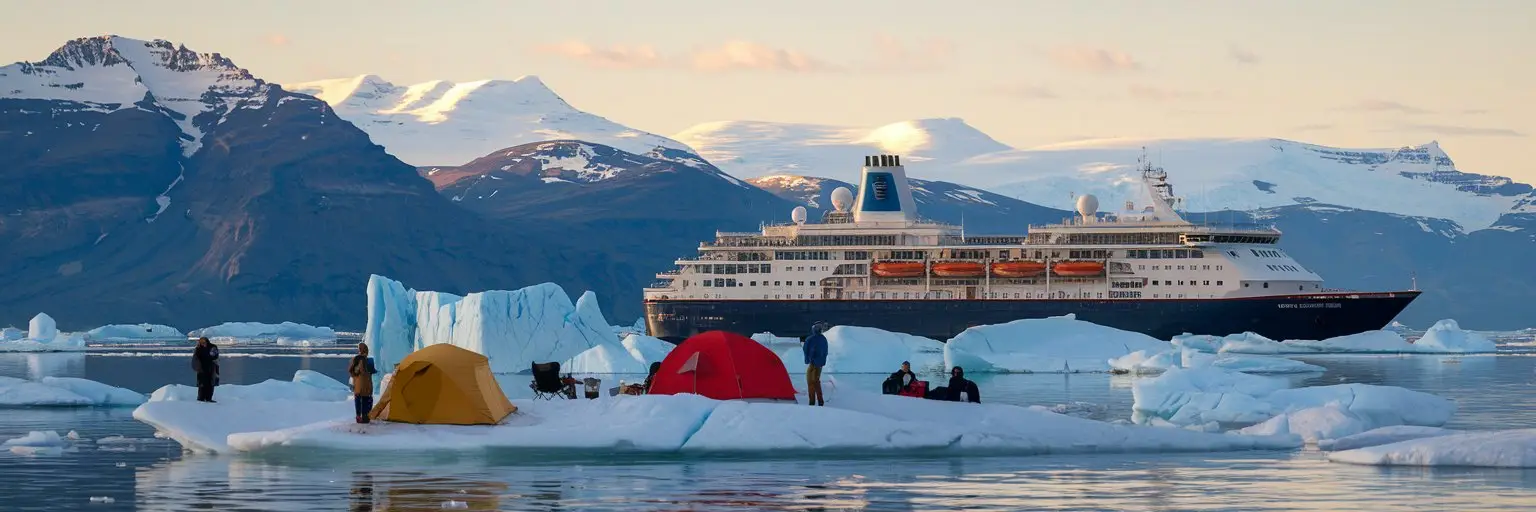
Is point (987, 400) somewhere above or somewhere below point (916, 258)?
below

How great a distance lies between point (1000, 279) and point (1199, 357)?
127ft

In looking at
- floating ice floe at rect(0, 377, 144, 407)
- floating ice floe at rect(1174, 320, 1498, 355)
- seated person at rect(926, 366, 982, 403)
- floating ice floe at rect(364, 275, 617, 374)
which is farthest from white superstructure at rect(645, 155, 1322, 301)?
seated person at rect(926, 366, 982, 403)

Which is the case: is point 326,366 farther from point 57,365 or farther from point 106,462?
point 106,462

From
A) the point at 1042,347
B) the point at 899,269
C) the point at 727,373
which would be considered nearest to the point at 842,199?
the point at 899,269

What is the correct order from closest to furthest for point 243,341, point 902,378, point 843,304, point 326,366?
point 902,378 → point 326,366 → point 843,304 → point 243,341

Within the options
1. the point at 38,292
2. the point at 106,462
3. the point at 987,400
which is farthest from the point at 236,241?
the point at 106,462

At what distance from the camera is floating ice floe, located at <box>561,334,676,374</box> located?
204 feet

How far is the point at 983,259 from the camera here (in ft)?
323

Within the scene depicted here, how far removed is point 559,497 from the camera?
21.9m

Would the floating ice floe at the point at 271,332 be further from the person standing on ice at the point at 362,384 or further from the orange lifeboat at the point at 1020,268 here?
the person standing on ice at the point at 362,384

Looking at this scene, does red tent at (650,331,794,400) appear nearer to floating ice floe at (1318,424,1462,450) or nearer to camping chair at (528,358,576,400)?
camping chair at (528,358,576,400)

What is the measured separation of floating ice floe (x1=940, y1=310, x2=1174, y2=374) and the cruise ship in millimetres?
22221

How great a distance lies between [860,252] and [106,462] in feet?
242

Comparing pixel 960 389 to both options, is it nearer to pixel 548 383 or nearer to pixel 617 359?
pixel 548 383
